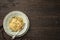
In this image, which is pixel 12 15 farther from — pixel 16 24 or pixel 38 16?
pixel 38 16

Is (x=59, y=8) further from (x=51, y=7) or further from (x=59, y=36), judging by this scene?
(x=59, y=36)

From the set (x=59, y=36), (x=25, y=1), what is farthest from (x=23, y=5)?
(x=59, y=36)

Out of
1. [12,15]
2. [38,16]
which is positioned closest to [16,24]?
[12,15]

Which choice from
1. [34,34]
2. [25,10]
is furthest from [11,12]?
[34,34]

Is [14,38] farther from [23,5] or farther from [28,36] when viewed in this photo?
[23,5]

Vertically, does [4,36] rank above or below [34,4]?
below

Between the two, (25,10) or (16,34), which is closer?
(16,34)
